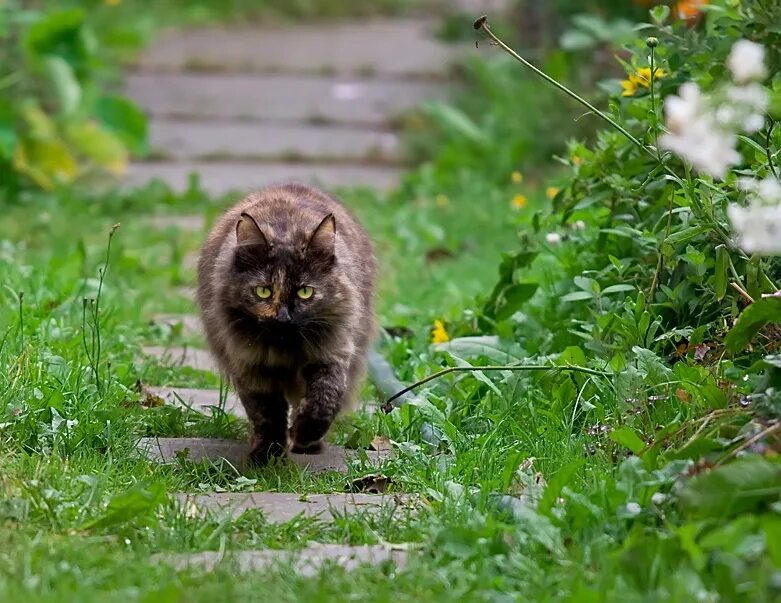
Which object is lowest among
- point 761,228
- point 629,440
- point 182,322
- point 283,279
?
point 182,322

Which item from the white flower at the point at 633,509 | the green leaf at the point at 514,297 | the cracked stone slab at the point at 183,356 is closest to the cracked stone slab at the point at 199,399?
the cracked stone slab at the point at 183,356

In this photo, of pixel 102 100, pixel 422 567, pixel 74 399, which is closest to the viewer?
pixel 422 567

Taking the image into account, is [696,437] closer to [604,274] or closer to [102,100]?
[604,274]

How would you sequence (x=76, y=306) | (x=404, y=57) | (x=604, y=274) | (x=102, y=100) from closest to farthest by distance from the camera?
(x=604, y=274), (x=76, y=306), (x=102, y=100), (x=404, y=57)

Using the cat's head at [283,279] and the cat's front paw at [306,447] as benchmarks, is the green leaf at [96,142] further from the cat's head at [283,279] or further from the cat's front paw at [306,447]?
the cat's front paw at [306,447]

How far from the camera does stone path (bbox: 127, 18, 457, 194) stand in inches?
415

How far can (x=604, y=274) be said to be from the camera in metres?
5.05

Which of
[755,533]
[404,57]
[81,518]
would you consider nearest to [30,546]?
[81,518]

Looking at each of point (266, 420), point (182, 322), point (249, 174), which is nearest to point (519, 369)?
point (266, 420)

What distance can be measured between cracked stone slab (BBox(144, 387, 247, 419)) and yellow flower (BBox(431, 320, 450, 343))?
34.1 inches

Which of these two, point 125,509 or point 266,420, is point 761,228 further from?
point 266,420

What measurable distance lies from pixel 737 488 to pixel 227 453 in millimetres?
2013

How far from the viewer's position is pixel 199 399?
5.24 m

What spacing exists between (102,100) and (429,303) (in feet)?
13.3
